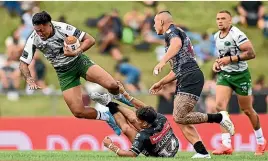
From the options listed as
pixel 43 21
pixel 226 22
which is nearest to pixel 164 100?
pixel 226 22

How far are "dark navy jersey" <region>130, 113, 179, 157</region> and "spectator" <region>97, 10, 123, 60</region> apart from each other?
1377cm

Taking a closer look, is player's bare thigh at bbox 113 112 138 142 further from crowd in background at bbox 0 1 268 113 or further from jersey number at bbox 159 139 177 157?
crowd in background at bbox 0 1 268 113

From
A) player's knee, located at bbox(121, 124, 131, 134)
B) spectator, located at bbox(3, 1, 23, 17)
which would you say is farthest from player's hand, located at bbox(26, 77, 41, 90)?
spectator, located at bbox(3, 1, 23, 17)

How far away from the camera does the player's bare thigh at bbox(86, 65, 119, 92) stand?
15609mm

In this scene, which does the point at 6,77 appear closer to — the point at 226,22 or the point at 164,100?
the point at 164,100

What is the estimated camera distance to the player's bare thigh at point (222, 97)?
16906mm

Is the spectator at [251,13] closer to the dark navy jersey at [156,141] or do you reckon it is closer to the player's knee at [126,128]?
the player's knee at [126,128]

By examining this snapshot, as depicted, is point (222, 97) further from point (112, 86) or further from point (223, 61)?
point (112, 86)

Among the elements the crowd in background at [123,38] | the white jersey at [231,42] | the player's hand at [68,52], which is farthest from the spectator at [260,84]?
the player's hand at [68,52]


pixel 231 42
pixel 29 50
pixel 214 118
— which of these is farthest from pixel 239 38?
pixel 29 50

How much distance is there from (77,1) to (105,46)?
117 inches

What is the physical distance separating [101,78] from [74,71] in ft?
1.84

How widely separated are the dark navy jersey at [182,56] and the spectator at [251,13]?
46.2 feet

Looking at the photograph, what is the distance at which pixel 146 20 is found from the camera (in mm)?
29062
